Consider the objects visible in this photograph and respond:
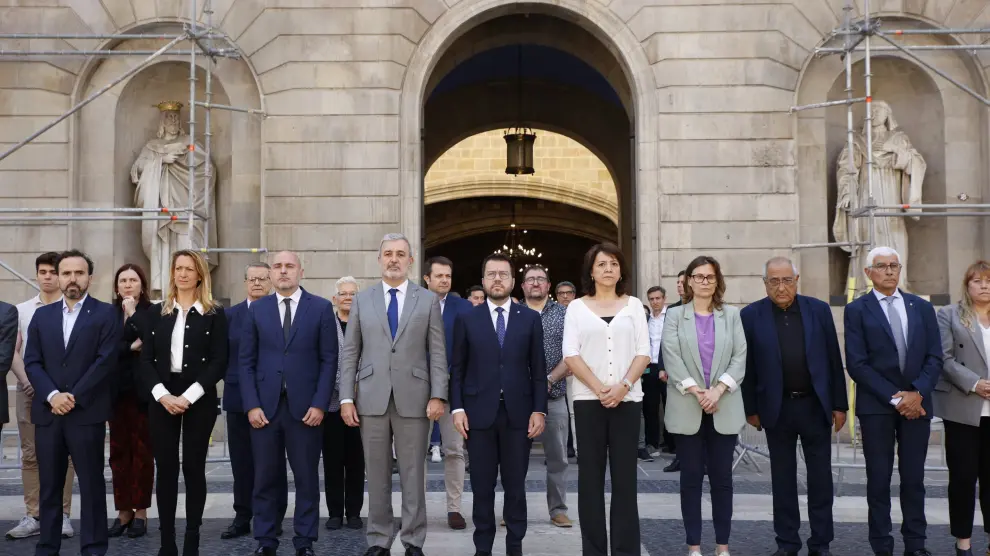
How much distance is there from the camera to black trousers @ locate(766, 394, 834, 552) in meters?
6.50

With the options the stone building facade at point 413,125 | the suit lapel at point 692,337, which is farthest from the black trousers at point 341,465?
the stone building facade at point 413,125

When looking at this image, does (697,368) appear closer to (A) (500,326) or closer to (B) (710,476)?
(B) (710,476)

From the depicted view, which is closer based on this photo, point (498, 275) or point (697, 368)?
point (697, 368)

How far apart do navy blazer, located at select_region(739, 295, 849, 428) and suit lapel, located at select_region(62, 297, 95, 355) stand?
4.02 metres

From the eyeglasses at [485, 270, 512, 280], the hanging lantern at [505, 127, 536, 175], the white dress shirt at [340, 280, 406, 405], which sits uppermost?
the hanging lantern at [505, 127, 536, 175]

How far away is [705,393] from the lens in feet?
20.6

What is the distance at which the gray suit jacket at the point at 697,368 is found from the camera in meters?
6.33

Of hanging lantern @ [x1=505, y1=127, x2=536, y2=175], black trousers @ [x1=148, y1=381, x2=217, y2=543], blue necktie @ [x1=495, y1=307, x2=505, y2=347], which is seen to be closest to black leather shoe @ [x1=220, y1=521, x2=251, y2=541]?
black trousers @ [x1=148, y1=381, x2=217, y2=543]

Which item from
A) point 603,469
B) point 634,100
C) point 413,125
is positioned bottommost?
point 603,469

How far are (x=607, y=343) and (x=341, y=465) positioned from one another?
2.45 metres

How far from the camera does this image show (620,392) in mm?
5996

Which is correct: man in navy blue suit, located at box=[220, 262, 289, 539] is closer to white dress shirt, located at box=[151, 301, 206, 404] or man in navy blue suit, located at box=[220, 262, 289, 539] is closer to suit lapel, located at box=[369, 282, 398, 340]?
white dress shirt, located at box=[151, 301, 206, 404]

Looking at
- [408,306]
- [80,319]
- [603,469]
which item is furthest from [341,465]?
[603,469]

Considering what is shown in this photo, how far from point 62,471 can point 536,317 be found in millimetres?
2999
